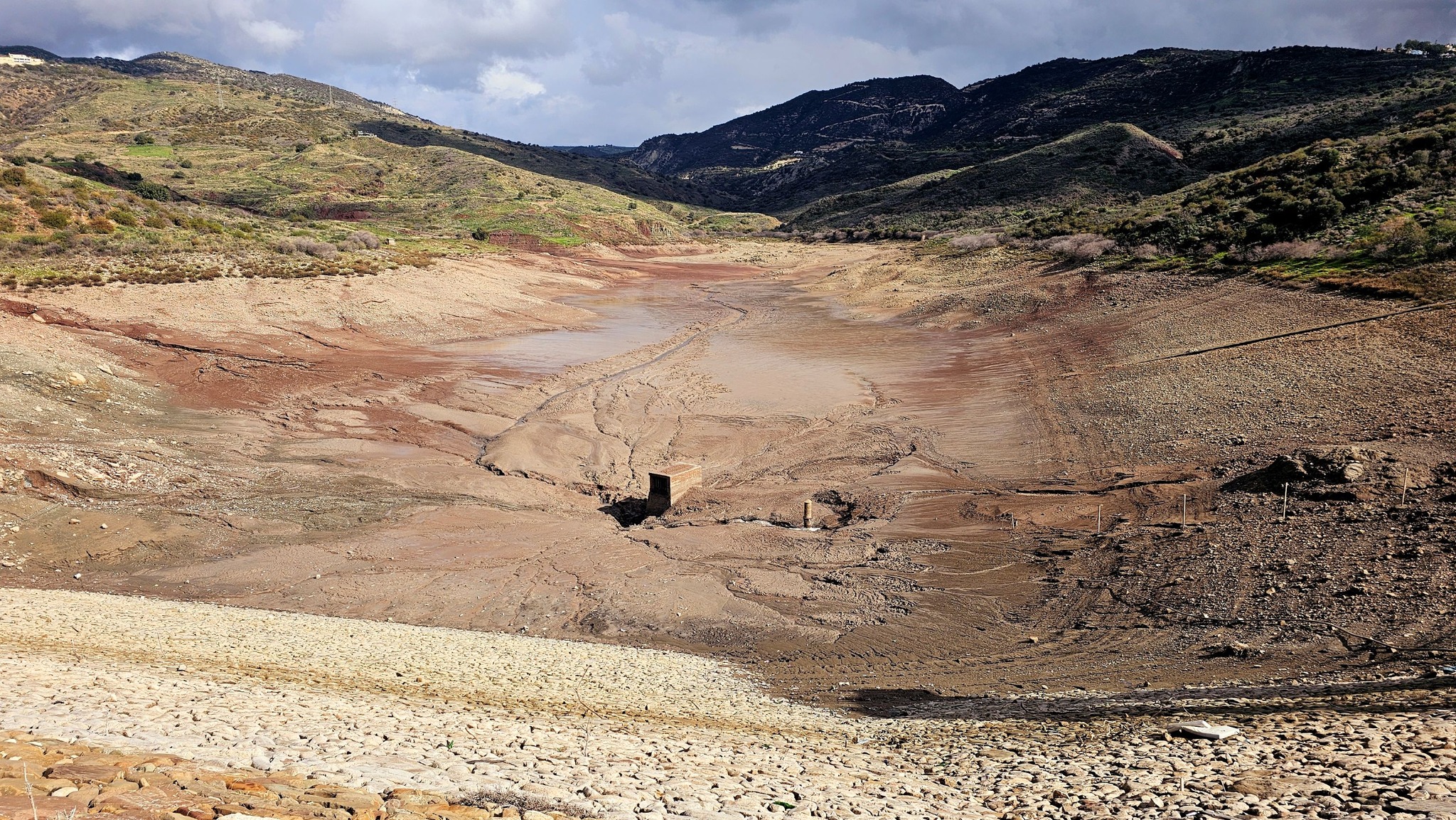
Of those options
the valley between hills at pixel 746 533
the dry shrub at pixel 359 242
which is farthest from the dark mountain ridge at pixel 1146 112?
the dry shrub at pixel 359 242

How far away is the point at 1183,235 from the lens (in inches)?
1435

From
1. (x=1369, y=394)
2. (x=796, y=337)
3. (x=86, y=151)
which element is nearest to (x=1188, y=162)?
(x=796, y=337)

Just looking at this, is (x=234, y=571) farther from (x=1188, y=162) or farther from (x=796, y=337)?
(x=1188, y=162)

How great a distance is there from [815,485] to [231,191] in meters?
74.1

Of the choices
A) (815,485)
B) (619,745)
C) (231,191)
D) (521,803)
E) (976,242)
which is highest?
(231,191)

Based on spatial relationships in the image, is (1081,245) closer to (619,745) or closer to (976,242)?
(976,242)

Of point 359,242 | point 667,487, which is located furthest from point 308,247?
point 667,487

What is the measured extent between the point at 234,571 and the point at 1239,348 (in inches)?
940

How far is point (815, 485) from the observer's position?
18203mm

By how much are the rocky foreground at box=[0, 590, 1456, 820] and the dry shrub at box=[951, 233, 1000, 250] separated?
1811 inches

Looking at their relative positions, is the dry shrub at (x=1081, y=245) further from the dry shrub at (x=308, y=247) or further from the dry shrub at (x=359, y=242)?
the dry shrub at (x=359, y=242)

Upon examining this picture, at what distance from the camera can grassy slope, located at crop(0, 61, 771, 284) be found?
122ft

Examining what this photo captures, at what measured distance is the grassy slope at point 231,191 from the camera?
37.2 m

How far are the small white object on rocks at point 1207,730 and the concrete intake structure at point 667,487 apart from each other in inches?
455
